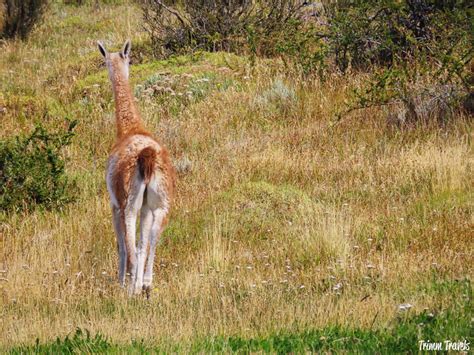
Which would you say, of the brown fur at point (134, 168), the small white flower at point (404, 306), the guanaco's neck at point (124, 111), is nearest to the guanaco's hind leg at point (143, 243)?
the brown fur at point (134, 168)

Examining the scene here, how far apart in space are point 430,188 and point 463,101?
321 cm

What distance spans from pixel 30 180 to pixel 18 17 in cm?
1639

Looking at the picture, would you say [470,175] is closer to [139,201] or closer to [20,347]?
[139,201]

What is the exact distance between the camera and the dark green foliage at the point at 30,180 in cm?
1144

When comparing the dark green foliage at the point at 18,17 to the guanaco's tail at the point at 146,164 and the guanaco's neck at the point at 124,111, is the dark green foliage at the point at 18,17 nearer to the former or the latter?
the guanaco's neck at the point at 124,111

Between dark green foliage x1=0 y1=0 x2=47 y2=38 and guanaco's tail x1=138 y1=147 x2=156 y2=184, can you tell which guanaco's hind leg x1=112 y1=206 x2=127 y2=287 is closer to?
guanaco's tail x1=138 y1=147 x2=156 y2=184

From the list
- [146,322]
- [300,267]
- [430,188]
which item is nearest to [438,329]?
[146,322]

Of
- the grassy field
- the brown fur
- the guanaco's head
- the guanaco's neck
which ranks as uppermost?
the guanaco's head

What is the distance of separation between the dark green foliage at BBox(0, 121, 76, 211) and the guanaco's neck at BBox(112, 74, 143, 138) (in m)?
2.41

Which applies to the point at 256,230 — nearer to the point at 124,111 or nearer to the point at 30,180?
the point at 124,111

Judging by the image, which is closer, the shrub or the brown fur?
the brown fur

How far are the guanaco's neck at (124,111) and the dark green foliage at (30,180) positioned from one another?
2410mm

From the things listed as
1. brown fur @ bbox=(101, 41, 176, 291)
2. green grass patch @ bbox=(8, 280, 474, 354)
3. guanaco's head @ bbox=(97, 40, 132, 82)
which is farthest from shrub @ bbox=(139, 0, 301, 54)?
green grass patch @ bbox=(8, 280, 474, 354)

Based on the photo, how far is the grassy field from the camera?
21.8 feet
